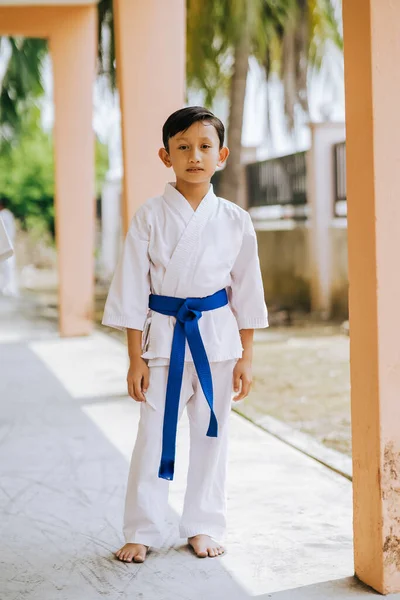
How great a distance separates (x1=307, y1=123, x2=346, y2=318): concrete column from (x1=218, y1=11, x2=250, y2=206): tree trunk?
87cm

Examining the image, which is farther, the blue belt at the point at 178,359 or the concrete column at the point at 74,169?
the concrete column at the point at 74,169

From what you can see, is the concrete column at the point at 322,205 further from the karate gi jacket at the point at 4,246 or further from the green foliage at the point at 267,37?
the karate gi jacket at the point at 4,246

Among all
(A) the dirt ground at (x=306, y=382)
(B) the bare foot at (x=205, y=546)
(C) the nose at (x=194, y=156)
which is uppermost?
Result: (C) the nose at (x=194, y=156)

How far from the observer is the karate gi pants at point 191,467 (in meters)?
2.90

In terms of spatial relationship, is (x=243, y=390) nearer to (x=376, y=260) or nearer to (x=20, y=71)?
(x=376, y=260)

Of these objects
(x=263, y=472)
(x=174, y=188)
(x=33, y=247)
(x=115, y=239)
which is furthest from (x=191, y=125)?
(x=33, y=247)

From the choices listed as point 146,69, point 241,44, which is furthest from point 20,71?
point 146,69

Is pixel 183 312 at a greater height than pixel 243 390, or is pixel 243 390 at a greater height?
pixel 183 312

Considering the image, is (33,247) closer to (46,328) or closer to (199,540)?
(46,328)

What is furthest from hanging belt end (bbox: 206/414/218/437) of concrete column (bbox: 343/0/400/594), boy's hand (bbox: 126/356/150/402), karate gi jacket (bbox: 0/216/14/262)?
karate gi jacket (bbox: 0/216/14/262)

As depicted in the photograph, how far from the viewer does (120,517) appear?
337 centimetres

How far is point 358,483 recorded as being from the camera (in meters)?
2.69

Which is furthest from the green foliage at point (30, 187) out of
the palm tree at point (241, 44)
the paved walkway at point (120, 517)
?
the paved walkway at point (120, 517)

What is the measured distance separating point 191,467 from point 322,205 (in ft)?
25.1
